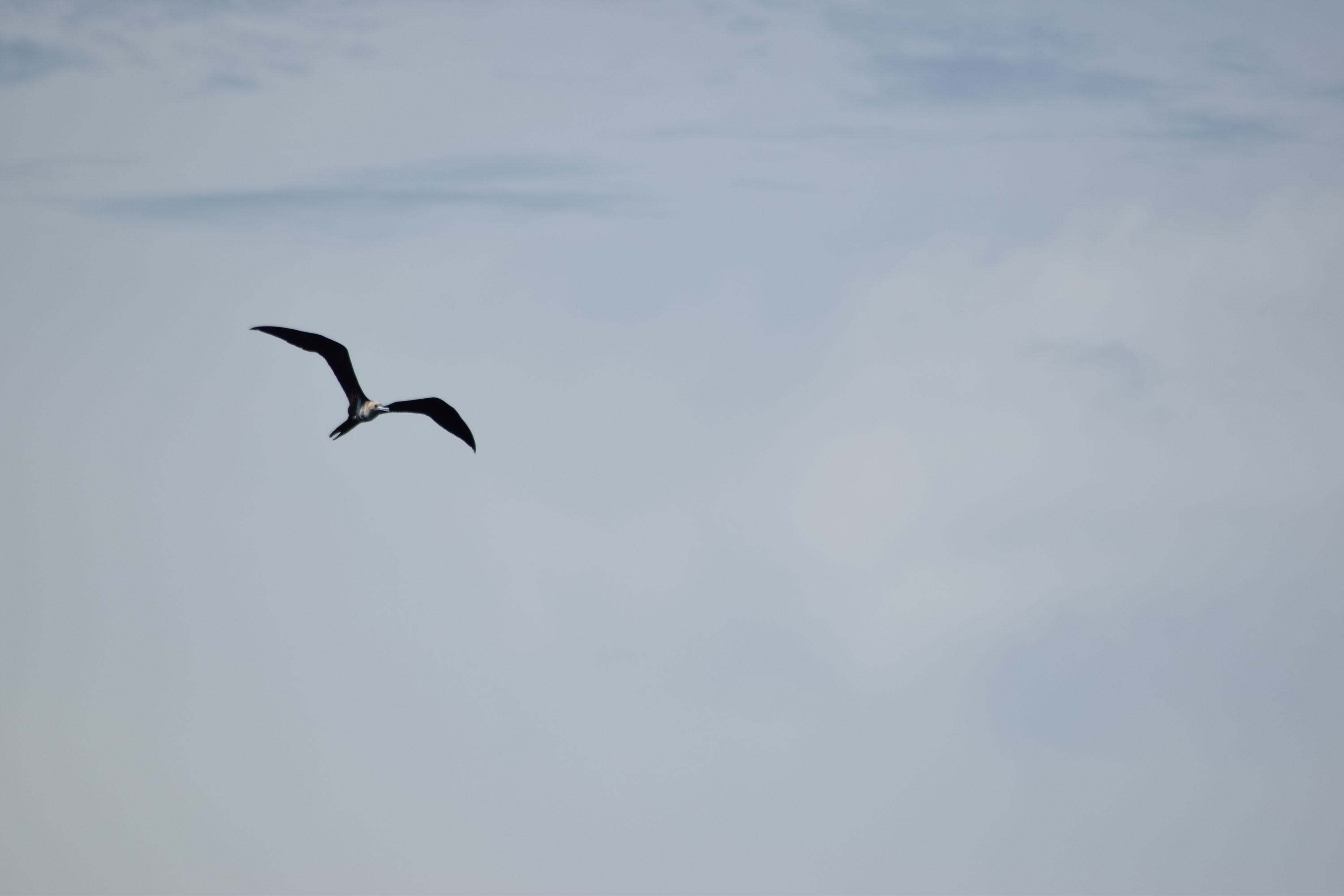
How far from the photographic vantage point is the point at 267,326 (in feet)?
128

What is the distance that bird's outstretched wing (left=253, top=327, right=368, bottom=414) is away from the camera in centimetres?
3894

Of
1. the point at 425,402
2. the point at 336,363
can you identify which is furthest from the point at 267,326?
the point at 425,402

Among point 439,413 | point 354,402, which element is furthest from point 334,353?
point 439,413

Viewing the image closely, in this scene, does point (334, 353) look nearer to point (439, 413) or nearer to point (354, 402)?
point (354, 402)

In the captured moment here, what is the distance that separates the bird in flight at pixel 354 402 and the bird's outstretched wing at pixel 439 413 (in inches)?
0.6

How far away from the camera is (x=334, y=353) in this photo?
3922 centimetres

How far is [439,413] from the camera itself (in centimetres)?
3806

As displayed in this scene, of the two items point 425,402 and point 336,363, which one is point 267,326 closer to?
point 336,363

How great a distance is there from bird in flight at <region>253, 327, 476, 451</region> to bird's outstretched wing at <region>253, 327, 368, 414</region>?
0.05 feet

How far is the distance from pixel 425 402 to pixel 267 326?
681 centimetres

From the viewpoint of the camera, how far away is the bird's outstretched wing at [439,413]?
37.5 metres

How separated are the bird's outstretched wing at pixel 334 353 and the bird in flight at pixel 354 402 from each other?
0.05 feet

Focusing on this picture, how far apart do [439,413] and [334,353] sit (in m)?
4.76

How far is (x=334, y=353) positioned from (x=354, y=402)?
193 centimetres
